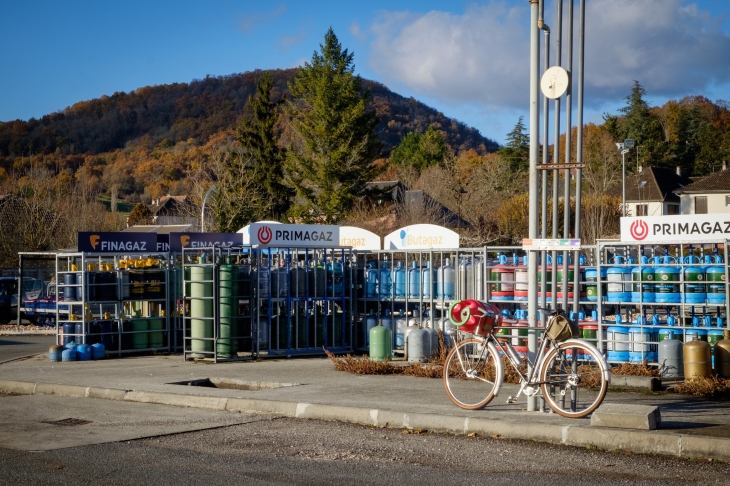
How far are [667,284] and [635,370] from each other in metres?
2.07

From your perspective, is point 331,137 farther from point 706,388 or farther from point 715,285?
point 706,388

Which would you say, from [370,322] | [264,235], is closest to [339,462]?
[264,235]

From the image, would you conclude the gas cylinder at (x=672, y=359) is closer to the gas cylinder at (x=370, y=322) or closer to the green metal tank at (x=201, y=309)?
the gas cylinder at (x=370, y=322)

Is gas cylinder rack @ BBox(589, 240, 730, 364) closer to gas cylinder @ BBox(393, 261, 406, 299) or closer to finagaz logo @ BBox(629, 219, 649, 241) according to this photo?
finagaz logo @ BBox(629, 219, 649, 241)

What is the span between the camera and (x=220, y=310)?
1859 cm

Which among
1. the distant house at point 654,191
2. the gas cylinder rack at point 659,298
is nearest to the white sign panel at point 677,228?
the gas cylinder rack at point 659,298

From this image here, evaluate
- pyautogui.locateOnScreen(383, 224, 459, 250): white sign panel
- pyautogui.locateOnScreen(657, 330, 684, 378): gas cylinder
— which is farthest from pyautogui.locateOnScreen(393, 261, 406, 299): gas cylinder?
pyautogui.locateOnScreen(657, 330, 684, 378): gas cylinder

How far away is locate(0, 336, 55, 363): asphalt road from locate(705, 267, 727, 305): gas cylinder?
15636 mm

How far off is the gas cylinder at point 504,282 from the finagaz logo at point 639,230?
8.50ft

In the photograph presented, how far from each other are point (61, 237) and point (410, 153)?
170 ft

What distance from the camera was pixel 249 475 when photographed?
26.1 feet

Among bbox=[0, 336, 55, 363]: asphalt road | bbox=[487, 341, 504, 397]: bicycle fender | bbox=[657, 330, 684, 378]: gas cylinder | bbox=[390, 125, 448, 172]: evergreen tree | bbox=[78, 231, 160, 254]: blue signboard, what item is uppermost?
bbox=[390, 125, 448, 172]: evergreen tree

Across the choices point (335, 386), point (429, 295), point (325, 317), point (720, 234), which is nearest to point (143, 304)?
point (325, 317)

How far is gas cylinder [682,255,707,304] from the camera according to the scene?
15.3 meters
